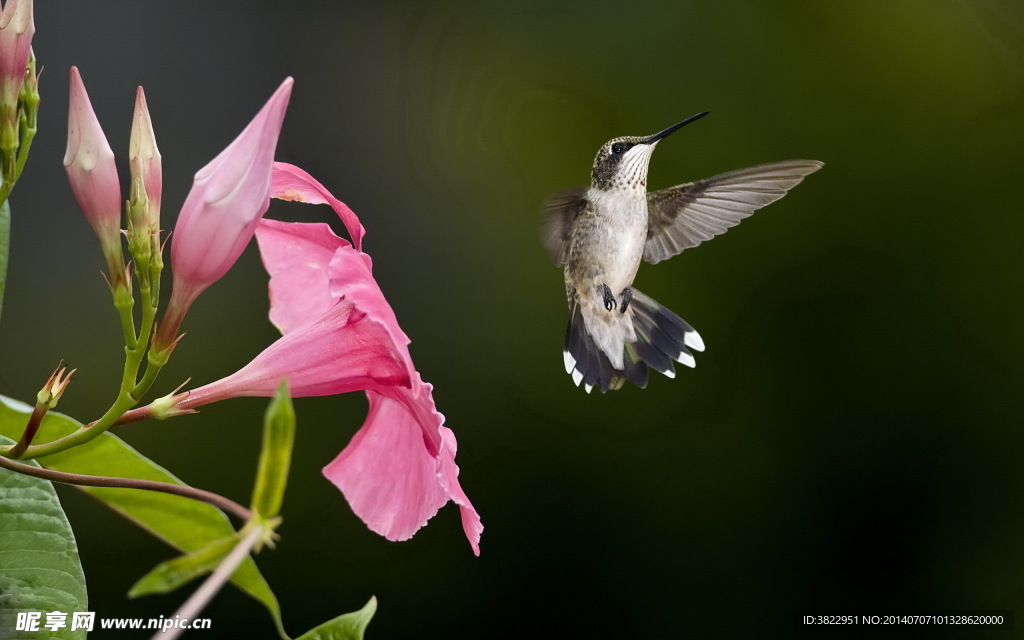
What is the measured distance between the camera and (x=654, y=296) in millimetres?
3256

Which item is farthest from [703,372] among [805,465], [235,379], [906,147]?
[235,379]

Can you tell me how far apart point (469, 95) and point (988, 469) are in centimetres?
211

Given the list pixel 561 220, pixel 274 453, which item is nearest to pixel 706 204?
pixel 561 220

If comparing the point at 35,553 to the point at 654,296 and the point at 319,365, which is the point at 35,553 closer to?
the point at 319,365

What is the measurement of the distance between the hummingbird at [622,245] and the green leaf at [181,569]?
3.37 ft

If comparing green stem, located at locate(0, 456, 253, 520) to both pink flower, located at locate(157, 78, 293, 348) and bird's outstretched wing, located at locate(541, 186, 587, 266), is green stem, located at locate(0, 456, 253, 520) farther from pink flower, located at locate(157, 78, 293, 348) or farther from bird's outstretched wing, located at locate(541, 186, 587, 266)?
bird's outstretched wing, located at locate(541, 186, 587, 266)

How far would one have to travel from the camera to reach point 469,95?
12.5 feet

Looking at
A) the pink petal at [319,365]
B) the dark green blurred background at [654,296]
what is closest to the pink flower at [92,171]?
the pink petal at [319,365]

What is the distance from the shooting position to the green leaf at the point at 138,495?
779 mm

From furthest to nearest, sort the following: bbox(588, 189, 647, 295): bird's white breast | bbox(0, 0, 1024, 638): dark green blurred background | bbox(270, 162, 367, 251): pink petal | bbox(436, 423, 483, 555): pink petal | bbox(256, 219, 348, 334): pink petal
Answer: bbox(0, 0, 1024, 638): dark green blurred background → bbox(588, 189, 647, 295): bird's white breast → bbox(256, 219, 348, 334): pink petal → bbox(270, 162, 367, 251): pink petal → bbox(436, 423, 483, 555): pink petal

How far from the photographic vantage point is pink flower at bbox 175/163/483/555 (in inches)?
29.3

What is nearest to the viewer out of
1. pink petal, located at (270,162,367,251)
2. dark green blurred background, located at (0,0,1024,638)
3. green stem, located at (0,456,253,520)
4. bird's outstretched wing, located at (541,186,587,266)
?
green stem, located at (0,456,253,520)

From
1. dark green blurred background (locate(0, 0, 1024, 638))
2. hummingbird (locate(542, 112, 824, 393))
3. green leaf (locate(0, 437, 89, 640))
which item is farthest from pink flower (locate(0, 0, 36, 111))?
dark green blurred background (locate(0, 0, 1024, 638))

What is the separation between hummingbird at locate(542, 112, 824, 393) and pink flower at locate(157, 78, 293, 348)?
0.77 m
